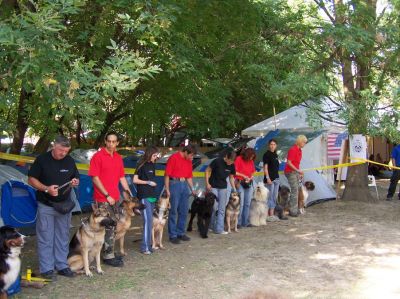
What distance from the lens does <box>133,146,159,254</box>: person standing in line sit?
7375 millimetres

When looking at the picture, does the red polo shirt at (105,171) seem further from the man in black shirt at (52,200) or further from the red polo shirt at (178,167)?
the red polo shirt at (178,167)

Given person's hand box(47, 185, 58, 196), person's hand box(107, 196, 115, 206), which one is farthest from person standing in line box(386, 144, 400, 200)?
person's hand box(47, 185, 58, 196)

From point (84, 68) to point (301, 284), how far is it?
3.68 meters

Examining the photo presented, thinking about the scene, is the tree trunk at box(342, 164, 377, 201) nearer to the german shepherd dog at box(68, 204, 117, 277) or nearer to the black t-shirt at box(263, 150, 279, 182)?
the black t-shirt at box(263, 150, 279, 182)

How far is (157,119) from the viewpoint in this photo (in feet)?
48.7

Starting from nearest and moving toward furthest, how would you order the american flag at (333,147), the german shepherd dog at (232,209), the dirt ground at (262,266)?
the dirt ground at (262,266) < the german shepherd dog at (232,209) < the american flag at (333,147)

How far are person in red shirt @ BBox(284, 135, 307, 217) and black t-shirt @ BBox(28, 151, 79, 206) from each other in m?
Answer: 5.97

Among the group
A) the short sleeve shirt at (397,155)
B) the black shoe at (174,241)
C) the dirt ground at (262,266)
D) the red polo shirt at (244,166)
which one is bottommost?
the dirt ground at (262,266)

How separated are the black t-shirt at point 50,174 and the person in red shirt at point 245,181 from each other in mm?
4361

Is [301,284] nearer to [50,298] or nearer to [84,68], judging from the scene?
[50,298]

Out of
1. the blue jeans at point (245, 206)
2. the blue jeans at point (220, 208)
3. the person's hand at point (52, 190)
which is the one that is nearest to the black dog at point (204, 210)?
the blue jeans at point (220, 208)

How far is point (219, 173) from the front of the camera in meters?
9.11

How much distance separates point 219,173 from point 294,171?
255 cm

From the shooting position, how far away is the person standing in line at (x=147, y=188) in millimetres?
7375
